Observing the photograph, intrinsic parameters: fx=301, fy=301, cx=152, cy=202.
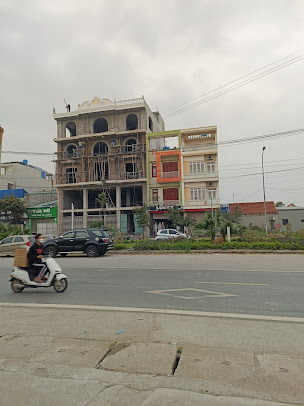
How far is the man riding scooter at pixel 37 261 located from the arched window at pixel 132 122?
35.7 metres

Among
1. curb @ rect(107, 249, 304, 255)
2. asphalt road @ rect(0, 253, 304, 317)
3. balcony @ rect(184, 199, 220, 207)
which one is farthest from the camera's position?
balcony @ rect(184, 199, 220, 207)

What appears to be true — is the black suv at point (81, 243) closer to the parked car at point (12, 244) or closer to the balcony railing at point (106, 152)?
the parked car at point (12, 244)

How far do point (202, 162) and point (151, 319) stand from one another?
33552mm

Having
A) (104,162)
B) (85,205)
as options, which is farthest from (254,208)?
(85,205)

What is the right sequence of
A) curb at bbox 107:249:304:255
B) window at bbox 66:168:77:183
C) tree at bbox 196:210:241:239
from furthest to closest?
window at bbox 66:168:77:183
tree at bbox 196:210:241:239
curb at bbox 107:249:304:255

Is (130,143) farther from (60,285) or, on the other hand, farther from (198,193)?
(60,285)

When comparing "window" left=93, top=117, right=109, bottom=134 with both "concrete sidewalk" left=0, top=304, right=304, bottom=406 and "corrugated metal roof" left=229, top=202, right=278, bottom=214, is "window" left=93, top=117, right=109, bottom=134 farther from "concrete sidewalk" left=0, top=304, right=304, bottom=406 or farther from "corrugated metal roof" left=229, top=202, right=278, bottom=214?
"concrete sidewalk" left=0, top=304, right=304, bottom=406

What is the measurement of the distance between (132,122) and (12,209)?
20105 mm

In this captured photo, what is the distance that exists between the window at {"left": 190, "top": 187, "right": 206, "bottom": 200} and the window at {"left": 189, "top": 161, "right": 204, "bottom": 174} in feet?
7.25

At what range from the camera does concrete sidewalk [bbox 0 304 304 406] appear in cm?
285

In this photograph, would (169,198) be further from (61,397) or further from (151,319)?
(61,397)

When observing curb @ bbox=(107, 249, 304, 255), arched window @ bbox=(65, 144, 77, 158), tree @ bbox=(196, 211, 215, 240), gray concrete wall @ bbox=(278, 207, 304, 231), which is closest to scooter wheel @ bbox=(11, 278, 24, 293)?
curb @ bbox=(107, 249, 304, 255)

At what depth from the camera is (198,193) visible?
37188 millimetres

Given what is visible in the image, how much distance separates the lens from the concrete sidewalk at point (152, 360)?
285 centimetres
